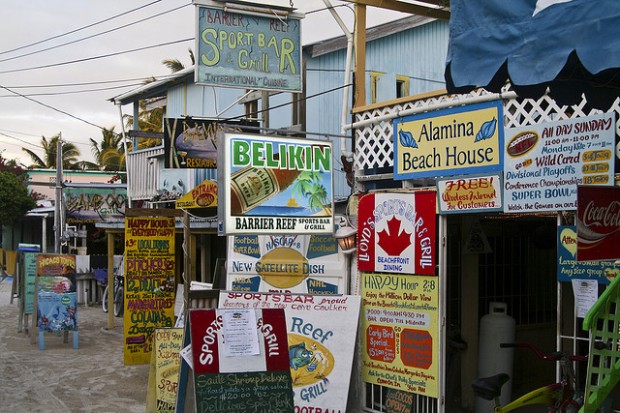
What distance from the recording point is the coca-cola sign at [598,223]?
5645 millimetres

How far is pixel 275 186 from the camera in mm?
9172

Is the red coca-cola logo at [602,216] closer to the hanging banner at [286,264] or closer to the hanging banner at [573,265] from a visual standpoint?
the hanging banner at [573,265]

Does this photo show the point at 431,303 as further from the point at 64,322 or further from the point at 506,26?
A: the point at 64,322

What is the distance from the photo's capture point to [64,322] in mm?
15844

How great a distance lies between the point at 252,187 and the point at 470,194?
2480 millimetres

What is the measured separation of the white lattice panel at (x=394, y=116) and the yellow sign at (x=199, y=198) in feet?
10.5

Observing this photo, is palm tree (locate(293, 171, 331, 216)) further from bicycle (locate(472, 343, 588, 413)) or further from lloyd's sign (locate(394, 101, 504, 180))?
bicycle (locate(472, 343, 588, 413))

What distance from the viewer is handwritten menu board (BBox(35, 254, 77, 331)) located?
15.8 meters

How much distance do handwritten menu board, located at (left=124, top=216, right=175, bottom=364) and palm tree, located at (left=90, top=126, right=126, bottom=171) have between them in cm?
2651

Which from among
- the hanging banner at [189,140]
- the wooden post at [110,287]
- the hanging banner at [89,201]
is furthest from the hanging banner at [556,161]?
the hanging banner at [89,201]

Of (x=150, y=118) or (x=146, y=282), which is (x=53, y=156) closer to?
(x=150, y=118)

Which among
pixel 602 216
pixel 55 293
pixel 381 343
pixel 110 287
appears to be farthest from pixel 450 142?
pixel 110 287

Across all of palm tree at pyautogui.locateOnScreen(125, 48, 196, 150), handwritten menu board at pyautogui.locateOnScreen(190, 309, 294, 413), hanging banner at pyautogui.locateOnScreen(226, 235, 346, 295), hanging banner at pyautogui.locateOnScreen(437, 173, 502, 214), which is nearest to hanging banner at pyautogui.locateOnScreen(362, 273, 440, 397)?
hanging banner at pyautogui.locateOnScreen(226, 235, 346, 295)

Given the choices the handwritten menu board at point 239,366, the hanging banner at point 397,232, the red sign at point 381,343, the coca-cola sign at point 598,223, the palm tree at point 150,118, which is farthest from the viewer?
the palm tree at point 150,118
